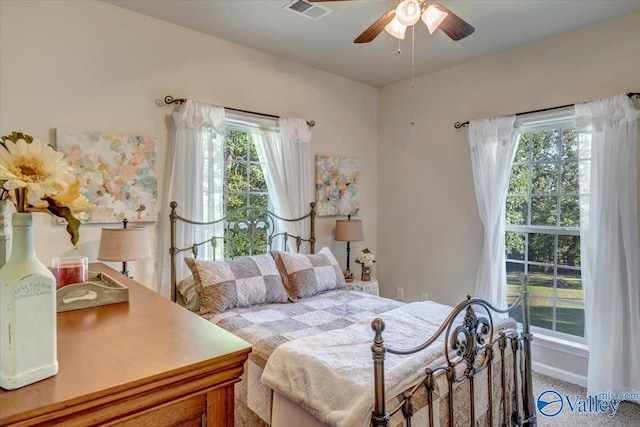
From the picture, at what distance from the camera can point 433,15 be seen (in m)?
2.04

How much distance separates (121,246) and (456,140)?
3.08 m

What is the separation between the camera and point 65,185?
75 centimetres

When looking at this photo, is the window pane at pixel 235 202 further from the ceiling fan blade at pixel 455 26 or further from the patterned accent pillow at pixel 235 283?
the ceiling fan blade at pixel 455 26

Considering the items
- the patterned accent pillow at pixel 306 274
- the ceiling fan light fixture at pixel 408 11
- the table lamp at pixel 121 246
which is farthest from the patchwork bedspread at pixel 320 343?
the ceiling fan light fixture at pixel 408 11

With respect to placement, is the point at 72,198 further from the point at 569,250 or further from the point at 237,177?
the point at 569,250

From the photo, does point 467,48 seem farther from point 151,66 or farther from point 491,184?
point 151,66

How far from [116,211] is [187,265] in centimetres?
62

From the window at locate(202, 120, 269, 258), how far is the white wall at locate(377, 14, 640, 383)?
1600mm

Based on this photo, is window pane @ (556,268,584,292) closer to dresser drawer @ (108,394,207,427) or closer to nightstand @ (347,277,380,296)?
nightstand @ (347,277,380,296)

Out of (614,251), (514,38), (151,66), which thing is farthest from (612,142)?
(151,66)

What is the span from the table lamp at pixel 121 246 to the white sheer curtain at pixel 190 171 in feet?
1.59

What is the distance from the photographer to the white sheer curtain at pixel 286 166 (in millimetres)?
3482

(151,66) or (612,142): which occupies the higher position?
(151,66)

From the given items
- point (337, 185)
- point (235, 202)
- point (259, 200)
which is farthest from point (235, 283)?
point (337, 185)
